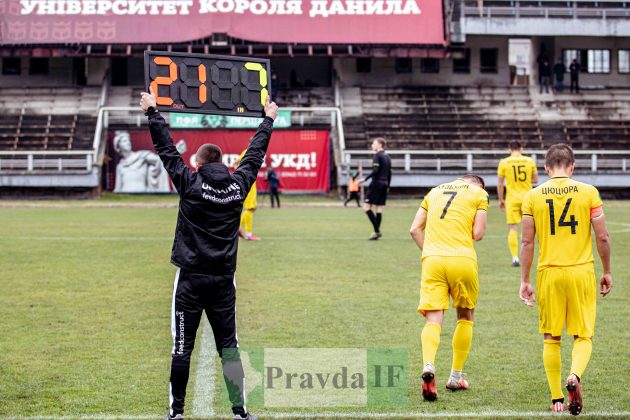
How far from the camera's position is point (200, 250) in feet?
22.4

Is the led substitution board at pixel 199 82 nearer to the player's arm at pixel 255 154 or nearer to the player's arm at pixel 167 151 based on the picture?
the player's arm at pixel 167 151

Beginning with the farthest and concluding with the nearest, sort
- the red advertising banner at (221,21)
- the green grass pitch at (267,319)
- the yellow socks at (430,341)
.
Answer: the red advertising banner at (221,21) → the green grass pitch at (267,319) → the yellow socks at (430,341)

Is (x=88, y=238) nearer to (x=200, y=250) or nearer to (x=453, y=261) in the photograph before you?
(x=453, y=261)

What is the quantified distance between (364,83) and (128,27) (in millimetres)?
12100

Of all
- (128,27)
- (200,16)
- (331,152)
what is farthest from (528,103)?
(128,27)

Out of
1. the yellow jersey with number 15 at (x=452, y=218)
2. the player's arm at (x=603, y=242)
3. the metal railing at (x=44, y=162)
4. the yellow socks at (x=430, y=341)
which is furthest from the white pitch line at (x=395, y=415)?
the metal railing at (x=44, y=162)

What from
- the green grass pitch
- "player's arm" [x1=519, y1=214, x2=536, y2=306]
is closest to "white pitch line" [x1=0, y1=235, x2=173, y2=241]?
the green grass pitch

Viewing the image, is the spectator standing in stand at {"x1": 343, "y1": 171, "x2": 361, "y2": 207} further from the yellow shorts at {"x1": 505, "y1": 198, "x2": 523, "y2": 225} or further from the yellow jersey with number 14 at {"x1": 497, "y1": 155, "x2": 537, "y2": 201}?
the yellow jersey with number 14 at {"x1": 497, "y1": 155, "x2": 537, "y2": 201}

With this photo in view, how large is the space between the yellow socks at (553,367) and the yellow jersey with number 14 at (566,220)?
1.93 feet

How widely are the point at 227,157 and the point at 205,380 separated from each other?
36385 mm

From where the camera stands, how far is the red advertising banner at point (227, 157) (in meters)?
44.0

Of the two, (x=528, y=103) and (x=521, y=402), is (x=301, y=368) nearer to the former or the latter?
(x=521, y=402)

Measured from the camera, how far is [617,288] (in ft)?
46.4

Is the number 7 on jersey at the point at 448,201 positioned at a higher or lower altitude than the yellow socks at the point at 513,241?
higher
